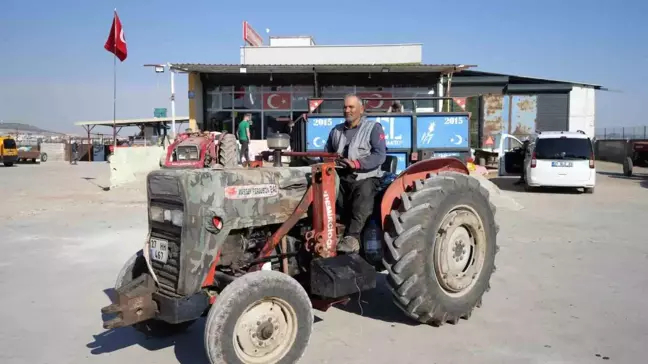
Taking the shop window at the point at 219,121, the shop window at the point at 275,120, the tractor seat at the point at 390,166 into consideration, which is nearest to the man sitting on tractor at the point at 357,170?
the tractor seat at the point at 390,166

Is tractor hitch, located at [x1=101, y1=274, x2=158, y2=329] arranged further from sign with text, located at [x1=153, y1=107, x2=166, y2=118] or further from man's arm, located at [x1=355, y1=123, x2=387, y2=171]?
sign with text, located at [x1=153, y1=107, x2=166, y2=118]

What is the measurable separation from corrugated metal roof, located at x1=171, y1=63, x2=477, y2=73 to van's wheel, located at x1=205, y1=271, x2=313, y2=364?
15655 millimetres

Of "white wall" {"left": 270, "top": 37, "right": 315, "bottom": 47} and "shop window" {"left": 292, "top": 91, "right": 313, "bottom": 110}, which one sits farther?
"white wall" {"left": 270, "top": 37, "right": 315, "bottom": 47}

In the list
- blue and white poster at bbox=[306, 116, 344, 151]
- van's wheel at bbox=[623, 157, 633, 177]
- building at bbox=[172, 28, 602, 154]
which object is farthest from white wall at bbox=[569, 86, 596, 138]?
blue and white poster at bbox=[306, 116, 344, 151]

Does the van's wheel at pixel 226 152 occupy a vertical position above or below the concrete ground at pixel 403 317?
above

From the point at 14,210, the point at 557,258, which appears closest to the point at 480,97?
the point at 557,258

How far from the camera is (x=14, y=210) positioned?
37.4ft

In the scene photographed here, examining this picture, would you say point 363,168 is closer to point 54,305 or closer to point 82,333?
point 82,333

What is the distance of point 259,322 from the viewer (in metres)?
3.38

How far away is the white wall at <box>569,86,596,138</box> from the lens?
31.6 meters

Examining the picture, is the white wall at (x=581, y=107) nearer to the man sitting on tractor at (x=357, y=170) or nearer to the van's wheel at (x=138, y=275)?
the man sitting on tractor at (x=357, y=170)

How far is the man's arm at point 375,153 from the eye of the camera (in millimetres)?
4324

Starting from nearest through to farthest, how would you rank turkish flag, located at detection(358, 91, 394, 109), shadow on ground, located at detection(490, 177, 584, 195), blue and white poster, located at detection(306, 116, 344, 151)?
1. blue and white poster, located at detection(306, 116, 344, 151)
2. shadow on ground, located at detection(490, 177, 584, 195)
3. turkish flag, located at detection(358, 91, 394, 109)

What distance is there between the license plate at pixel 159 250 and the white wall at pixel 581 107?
32488mm
